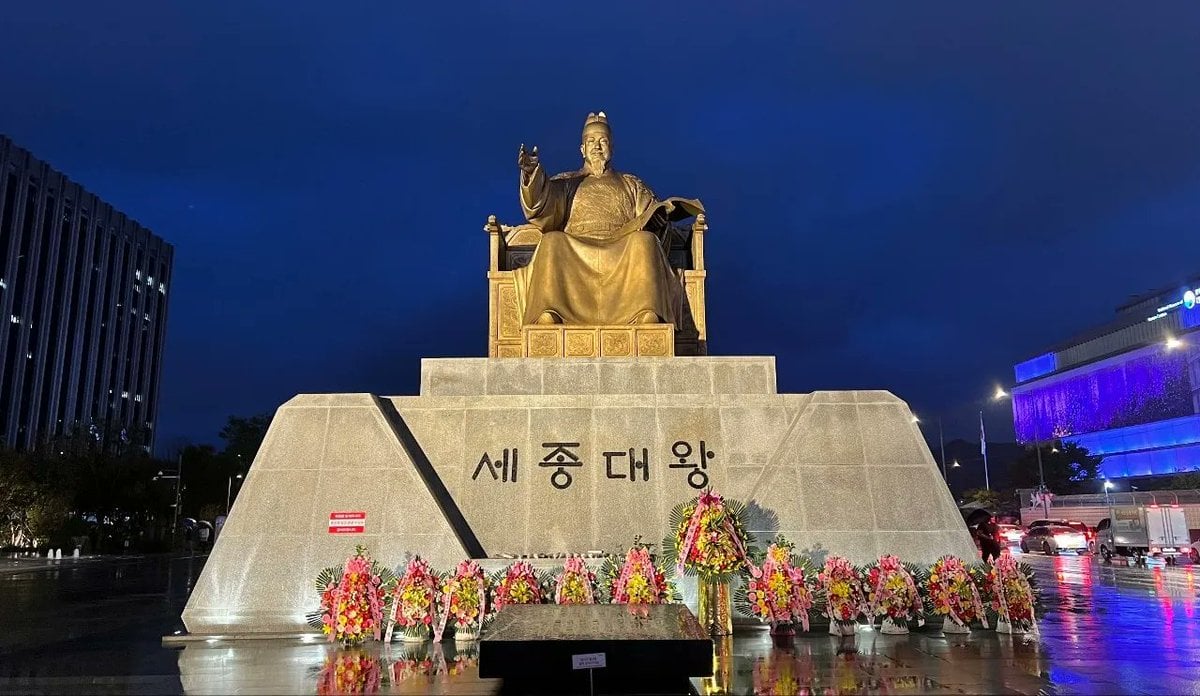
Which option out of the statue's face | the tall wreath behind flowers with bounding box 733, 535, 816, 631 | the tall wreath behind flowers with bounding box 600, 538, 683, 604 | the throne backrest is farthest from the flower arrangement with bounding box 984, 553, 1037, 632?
the statue's face

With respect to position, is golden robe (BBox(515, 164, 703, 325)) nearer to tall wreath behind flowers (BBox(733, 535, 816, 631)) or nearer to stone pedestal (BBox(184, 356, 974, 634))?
stone pedestal (BBox(184, 356, 974, 634))

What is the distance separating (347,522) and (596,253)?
204 inches

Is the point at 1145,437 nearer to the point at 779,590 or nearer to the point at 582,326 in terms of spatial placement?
the point at 582,326

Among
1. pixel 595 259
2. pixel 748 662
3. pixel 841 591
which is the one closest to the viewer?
pixel 748 662

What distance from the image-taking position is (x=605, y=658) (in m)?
4.73

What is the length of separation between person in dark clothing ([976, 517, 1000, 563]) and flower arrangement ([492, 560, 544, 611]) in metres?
5.32

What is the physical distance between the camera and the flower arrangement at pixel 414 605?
7031 mm

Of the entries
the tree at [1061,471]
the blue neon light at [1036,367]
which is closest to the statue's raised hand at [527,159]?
the tree at [1061,471]

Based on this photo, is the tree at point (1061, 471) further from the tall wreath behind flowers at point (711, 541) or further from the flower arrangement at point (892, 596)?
the tall wreath behind flowers at point (711, 541)

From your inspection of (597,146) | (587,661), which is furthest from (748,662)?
(597,146)

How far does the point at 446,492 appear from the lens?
9102 mm

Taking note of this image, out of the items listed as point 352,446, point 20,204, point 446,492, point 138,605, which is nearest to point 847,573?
point 446,492

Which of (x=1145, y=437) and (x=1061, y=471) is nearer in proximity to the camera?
(x=1061, y=471)

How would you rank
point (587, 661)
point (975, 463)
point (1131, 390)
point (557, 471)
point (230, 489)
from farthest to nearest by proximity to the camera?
1. point (975, 463)
2. point (1131, 390)
3. point (230, 489)
4. point (557, 471)
5. point (587, 661)
